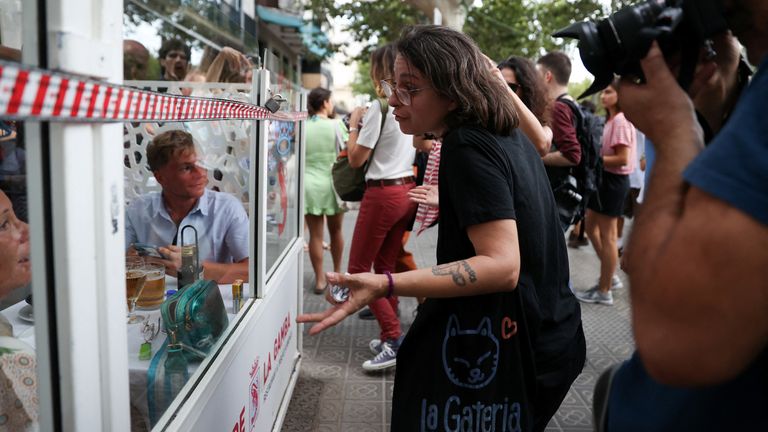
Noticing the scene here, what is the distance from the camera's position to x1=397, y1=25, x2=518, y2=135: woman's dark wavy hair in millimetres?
1660

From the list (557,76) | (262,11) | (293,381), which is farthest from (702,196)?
(262,11)

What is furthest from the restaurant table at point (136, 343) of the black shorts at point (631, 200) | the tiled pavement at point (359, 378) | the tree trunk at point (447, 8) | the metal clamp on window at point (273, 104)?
the tree trunk at point (447, 8)

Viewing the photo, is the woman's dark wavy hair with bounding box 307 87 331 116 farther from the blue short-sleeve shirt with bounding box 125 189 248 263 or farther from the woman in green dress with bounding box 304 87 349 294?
the blue short-sleeve shirt with bounding box 125 189 248 263

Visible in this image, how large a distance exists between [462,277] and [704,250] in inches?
32.1

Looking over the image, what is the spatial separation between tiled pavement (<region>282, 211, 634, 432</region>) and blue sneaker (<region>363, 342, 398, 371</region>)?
0.05 metres

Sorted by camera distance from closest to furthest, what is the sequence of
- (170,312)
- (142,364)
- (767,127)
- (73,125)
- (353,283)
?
1. (767,127)
2. (73,125)
3. (353,283)
4. (142,364)
5. (170,312)

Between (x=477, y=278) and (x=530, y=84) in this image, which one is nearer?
(x=477, y=278)

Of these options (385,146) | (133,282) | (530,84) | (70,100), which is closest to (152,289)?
(133,282)

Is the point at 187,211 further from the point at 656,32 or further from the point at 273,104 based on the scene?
the point at 656,32

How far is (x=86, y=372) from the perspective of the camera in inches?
38.4

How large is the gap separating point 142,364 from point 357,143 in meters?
2.40

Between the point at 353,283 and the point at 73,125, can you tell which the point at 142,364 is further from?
the point at 73,125

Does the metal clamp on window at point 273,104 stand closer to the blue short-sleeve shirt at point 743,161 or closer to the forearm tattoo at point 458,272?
the forearm tattoo at point 458,272

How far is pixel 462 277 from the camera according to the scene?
1.50 meters
